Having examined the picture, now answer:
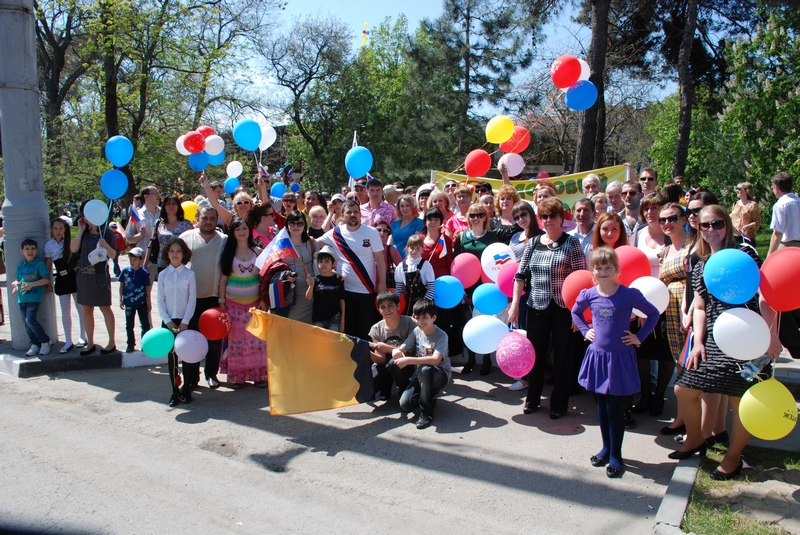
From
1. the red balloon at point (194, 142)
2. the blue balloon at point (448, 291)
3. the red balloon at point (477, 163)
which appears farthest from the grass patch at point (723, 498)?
the red balloon at point (194, 142)

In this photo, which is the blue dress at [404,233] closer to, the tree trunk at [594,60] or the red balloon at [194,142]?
the red balloon at [194,142]

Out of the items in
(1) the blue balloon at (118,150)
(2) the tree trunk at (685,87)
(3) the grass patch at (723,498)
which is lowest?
(3) the grass patch at (723,498)

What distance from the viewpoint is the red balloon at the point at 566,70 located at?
23.7 feet

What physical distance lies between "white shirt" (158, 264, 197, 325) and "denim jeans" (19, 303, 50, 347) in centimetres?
219

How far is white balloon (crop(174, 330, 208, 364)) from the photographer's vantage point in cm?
538

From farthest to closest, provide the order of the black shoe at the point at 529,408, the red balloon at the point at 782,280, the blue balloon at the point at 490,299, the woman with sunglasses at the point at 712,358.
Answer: the blue balloon at the point at 490,299, the black shoe at the point at 529,408, the woman with sunglasses at the point at 712,358, the red balloon at the point at 782,280

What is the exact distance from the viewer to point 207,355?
6023mm

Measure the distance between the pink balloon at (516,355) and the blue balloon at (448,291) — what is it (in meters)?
1.05

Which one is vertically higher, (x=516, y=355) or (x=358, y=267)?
(x=358, y=267)

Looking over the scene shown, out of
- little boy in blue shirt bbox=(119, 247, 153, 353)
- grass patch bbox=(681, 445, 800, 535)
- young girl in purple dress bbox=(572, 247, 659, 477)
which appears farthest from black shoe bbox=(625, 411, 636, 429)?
little boy in blue shirt bbox=(119, 247, 153, 353)

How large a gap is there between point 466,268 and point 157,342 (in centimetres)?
303

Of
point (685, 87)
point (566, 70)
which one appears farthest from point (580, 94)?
point (685, 87)

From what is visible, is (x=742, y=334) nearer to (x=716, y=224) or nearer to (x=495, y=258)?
(x=716, y=224)

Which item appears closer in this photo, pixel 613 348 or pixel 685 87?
pixel 613 348
